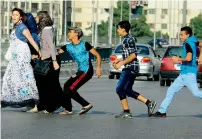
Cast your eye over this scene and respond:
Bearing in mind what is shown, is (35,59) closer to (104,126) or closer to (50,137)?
(104,126)

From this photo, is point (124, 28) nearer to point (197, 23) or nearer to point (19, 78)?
point (19, 78)

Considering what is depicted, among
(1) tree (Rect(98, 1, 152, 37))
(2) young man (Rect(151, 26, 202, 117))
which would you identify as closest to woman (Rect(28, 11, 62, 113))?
(2) young man (Rect(151, 26, 202, 117))

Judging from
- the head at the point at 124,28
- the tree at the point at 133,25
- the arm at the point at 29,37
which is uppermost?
the head at the point at 124,28

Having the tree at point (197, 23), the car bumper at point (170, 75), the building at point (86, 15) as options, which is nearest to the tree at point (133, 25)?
the building at point (86, 15)

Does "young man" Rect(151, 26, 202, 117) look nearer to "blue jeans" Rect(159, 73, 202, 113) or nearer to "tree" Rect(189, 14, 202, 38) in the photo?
"blue jeans" Rect(159, 73, 202, 113)

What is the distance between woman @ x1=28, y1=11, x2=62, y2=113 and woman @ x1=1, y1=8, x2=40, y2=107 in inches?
7.2

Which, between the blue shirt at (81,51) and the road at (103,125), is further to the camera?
the blue shirt at (81,51)

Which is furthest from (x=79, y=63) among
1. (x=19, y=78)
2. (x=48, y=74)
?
(x=19, y=78)

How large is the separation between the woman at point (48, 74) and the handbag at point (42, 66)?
7 cm

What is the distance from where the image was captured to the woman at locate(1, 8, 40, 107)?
15.9m

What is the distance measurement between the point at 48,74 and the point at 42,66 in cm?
26

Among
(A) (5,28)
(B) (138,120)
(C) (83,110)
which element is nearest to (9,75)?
(C) (83,110)

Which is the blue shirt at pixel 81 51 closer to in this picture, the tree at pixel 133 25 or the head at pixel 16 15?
the head at pixel 16 15

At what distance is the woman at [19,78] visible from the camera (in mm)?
15891
